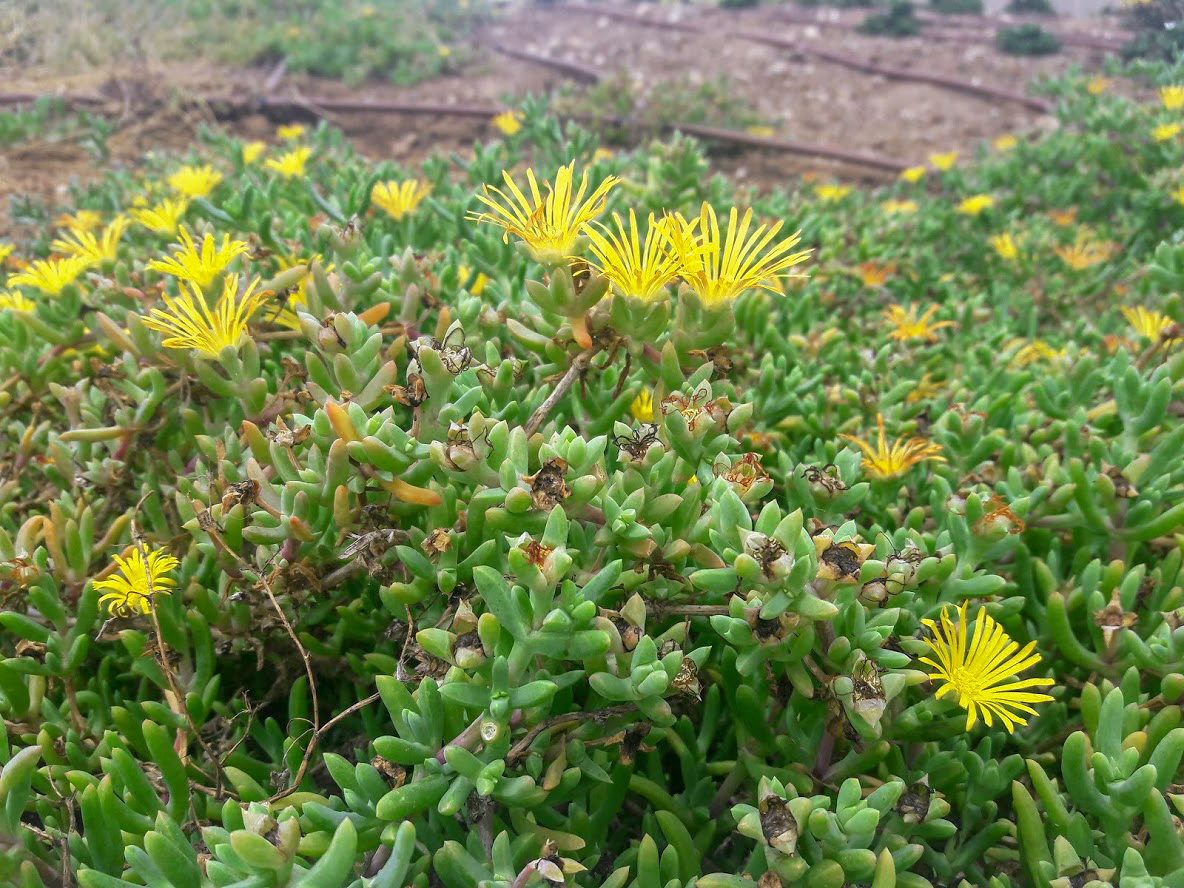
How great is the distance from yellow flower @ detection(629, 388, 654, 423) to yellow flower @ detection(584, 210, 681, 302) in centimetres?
25

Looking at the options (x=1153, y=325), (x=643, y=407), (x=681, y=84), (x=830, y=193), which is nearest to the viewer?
(x=643, y=407)

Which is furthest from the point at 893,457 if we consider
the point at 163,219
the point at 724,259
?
the point at 163,219

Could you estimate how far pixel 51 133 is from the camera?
14.7ft

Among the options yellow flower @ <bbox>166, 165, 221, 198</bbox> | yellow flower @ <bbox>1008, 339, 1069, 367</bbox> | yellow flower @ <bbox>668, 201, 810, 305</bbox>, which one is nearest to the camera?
yellow flower @ <bbox>668, 201, 810, 305</bbox>

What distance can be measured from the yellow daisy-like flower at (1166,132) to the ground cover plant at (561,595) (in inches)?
72.3

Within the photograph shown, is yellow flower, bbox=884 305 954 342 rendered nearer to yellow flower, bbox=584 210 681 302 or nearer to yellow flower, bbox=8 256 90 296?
yellow flower, bbox=584 210 681 302

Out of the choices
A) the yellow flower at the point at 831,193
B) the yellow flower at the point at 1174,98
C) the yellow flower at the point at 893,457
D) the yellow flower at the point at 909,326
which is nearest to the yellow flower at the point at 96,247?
the yellow flower at the point at 893,457

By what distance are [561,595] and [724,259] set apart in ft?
1.60

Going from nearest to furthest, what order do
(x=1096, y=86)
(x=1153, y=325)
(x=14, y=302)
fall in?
(x=14, y=302) → (x=1153, y=325) → (x=1096, y=86)

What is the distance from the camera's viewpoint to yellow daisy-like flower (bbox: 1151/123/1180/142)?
9.74 feet

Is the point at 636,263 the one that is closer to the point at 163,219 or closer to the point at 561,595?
the point at 561,595

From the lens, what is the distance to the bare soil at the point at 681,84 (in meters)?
5.00

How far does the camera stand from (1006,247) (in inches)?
113

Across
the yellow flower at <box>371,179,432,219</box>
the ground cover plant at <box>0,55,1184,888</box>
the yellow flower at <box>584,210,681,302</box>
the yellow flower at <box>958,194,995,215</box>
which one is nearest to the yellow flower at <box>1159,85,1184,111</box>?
the yellow flower at <box>958,194,995,215</box>
